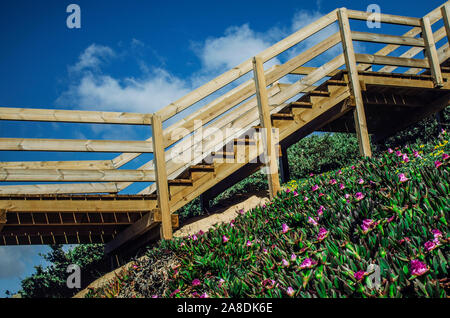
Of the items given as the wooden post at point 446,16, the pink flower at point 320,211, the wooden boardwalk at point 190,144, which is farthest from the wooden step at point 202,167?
the wooden post at point 446,16

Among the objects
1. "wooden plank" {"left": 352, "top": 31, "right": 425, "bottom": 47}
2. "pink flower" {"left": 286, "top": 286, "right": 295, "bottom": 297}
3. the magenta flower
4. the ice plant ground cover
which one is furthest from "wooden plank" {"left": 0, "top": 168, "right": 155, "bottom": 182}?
"wooden plank" {"left": 352, "top": 31, "right": 425, "bottom": 47}

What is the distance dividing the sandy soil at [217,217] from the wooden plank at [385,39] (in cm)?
348

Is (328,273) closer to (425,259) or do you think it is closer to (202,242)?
(425,259)

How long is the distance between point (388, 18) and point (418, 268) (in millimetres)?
7181

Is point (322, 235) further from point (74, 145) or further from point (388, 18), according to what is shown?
point (388, 18)

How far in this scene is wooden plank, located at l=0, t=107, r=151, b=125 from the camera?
19.4ft

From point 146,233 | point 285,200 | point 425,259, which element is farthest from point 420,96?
point 425,259

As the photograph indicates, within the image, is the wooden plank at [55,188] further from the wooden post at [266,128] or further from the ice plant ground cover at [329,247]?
the wooden post at [266,128]

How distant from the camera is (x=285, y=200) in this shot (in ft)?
19.2

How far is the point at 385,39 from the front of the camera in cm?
852

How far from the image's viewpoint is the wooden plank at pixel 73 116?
19.4ft

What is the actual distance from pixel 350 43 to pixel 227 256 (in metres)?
5.25

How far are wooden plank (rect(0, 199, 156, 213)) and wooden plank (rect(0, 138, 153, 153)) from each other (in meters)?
0.73

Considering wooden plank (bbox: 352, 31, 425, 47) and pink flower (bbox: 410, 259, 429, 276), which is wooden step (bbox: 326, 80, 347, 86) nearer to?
wooden plank (bbox: 352, 31, 425, 47)
